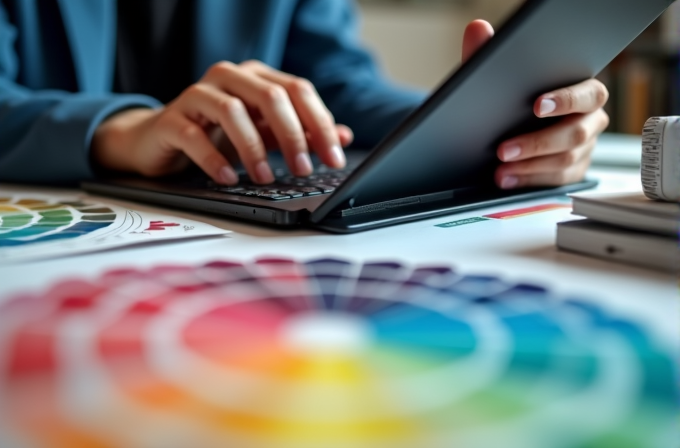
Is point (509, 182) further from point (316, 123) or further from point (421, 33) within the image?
Result: point (421, 33)

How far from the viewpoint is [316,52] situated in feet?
3.84

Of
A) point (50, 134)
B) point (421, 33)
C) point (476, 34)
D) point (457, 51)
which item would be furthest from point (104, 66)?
point (457, 51)

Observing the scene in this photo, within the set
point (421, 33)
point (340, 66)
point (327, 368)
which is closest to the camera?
point (327, 368)

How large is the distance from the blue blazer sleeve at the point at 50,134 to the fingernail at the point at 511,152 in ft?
1.51

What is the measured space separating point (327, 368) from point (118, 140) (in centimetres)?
58

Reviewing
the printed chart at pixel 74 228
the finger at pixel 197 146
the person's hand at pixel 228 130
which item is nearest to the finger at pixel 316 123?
the person's hand at pixel 228 130

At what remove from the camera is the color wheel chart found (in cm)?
20

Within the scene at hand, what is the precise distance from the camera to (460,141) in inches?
19.4

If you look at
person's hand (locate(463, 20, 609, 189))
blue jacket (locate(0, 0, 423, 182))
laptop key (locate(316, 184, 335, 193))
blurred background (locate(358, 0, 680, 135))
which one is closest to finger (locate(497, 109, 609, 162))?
person's hand (locate(463, 20, 609, 189))

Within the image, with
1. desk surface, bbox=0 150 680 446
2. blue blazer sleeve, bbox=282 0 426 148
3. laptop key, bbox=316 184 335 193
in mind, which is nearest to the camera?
desk surface, bbox=0 150 680 446

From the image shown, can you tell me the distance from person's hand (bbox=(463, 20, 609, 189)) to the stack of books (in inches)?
5.8

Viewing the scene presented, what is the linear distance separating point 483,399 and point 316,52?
1.03m

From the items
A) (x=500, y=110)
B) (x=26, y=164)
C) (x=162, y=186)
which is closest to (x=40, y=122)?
(x=26, y=164)

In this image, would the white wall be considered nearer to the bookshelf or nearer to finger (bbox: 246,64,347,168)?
the bookshelf
